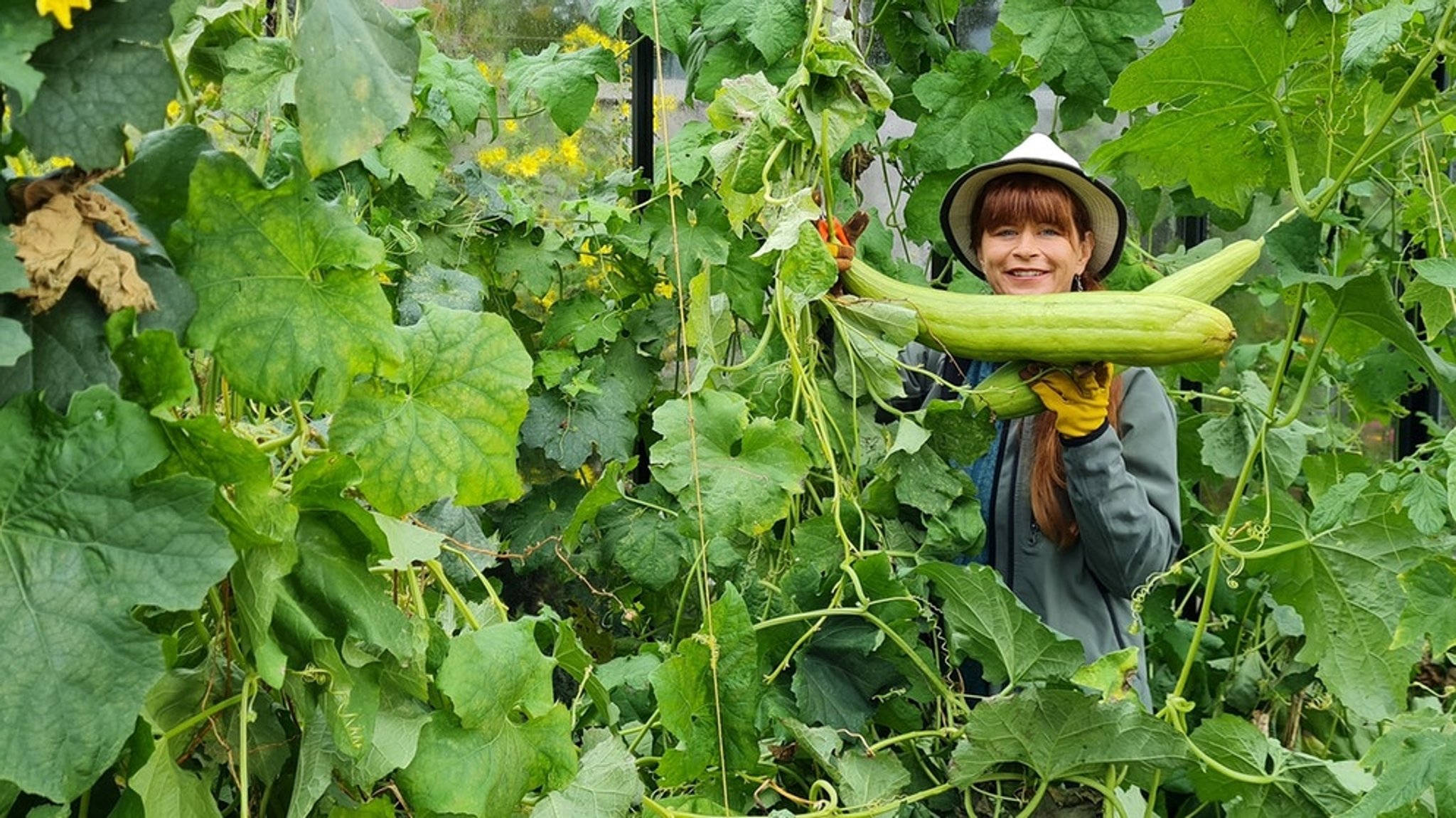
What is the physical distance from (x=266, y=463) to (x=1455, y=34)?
53.7 inches

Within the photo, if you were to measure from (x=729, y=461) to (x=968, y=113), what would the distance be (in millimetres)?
1004

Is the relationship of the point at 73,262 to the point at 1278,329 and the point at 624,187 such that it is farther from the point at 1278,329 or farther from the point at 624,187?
the point at 1278,329

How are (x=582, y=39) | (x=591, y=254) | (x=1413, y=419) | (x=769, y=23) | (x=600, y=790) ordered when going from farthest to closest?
(x=1413, y=419) → (x=582, y=39) → (x=591, y=254) → (x=769, y=23) → (x=600, y=790)

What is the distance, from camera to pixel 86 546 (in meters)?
0.79

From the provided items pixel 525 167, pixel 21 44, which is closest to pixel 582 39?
pixel 525 167

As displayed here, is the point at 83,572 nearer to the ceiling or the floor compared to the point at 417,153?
nearer to the ceiling

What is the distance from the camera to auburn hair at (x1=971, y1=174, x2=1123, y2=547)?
1933 mm

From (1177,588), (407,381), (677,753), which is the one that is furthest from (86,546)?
(1177,588)

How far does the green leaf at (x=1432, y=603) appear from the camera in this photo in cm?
155

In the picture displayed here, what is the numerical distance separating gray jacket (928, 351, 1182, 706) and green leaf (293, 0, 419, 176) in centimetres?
119

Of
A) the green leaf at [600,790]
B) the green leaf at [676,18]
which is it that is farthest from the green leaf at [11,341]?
the green leaf at [676,18]

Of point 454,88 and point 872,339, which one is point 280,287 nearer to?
point 872,339

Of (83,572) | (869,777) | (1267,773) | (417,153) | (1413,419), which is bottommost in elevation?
(1413,419)

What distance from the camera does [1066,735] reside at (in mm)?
1524
